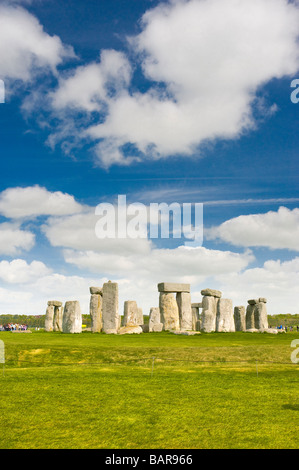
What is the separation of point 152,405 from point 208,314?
74.9 ft

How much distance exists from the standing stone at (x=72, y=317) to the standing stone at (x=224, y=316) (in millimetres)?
10924

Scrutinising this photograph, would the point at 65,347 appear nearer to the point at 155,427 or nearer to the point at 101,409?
the point at 101,409

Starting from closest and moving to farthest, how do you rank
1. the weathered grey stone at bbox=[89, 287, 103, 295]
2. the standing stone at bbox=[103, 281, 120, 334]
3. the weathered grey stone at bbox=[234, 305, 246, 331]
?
the standing stone at bbox=[103, 281, 120, 334]
the weathered grey stone at bbox=[89, 287, 103, 295]
the weathered grey stone at bbox=[234, 305, 246, 331]

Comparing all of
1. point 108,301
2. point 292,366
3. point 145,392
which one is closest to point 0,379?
point 145,392

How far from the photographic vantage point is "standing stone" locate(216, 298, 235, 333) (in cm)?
3209

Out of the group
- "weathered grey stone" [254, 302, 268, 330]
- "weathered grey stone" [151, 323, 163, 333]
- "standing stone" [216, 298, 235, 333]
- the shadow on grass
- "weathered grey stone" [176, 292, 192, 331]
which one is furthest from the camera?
"weathered grey stone" [254, 302, 268, 330]

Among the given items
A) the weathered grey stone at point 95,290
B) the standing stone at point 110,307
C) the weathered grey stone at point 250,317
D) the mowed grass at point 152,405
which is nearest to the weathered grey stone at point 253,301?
the weathered grey stone at point 250,317

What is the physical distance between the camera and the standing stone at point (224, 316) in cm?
3209

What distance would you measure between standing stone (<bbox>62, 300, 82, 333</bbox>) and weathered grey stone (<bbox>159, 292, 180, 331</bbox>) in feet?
20.0

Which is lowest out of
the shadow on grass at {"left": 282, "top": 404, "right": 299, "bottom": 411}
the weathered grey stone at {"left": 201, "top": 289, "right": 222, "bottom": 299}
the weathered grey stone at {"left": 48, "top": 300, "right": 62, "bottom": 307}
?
the shadow on grass at {"left": 282, "top": 404, "right": 299, "bottom": 411}

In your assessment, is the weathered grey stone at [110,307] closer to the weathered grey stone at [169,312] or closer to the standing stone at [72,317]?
the standing stone at [72,317]

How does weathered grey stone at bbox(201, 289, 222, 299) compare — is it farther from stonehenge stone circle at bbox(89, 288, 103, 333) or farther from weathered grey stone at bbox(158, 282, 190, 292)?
stonehenge stone circle at bbox(89, 288, 103, 333)

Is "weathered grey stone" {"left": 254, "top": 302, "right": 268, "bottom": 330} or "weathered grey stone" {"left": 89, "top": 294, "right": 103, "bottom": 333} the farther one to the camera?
"weathered grey stone" {"left": 254, "top": 302, "right": 268, "bottom": 330}

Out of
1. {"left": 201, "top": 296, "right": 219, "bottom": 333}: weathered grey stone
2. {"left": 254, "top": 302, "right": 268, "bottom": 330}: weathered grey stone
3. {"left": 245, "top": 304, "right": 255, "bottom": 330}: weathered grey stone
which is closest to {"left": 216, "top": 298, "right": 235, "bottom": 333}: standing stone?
{"left": 201, "top": 296, "right": 219, "bottom": 333}: weathered grey stone
